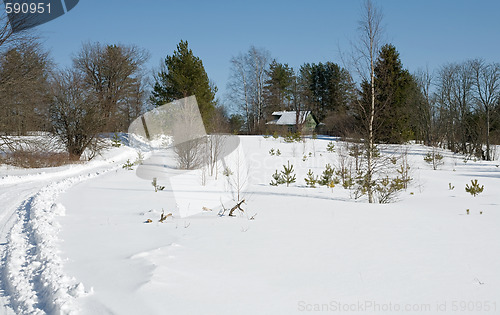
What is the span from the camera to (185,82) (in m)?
25.8

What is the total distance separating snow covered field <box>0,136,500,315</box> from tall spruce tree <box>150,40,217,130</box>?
18.6m

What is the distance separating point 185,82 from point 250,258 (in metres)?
23.3

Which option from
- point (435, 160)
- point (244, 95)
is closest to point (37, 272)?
point (435, 160)

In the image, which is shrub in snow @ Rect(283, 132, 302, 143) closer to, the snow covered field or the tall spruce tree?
the tall spruce tree

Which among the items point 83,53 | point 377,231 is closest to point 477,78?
point 377,231

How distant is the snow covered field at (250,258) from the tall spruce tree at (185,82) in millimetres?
18625

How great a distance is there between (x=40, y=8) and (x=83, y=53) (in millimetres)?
18596

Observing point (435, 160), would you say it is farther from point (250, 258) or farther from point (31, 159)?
point (31, 159)

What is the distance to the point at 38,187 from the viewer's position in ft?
33.4

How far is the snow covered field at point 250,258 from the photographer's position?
2.94 meters

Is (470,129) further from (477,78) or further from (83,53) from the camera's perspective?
(83,53)

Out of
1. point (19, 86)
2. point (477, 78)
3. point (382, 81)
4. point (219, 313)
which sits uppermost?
point (477, 78)

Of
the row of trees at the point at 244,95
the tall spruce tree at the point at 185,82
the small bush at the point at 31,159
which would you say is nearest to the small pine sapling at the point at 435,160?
the row of trees at the point at 244,95

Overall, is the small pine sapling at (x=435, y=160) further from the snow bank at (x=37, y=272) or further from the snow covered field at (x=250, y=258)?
the snow bank at (x=37, y=272)
